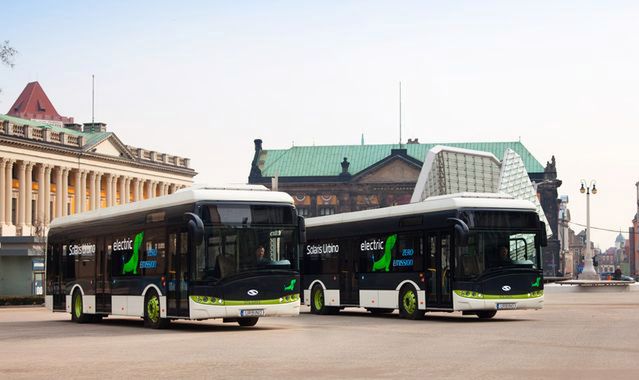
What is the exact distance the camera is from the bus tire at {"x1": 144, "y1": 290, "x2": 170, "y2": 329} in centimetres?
2920

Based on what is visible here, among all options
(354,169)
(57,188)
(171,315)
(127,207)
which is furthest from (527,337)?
(354,169)

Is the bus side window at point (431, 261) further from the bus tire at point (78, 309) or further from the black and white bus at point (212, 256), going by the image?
the bus tire at point (78, 309)

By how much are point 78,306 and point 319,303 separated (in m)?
8.03

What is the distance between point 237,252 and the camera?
2753cm

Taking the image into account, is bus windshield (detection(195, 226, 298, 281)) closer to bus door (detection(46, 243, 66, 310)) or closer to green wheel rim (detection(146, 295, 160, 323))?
green wheel rim (detection(146, 295, 160, 323))

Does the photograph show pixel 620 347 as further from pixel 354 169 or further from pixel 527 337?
pixel 354 169

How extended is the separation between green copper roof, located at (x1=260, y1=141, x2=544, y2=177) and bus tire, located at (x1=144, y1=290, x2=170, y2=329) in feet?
475

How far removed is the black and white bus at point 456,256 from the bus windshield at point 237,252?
501 cm

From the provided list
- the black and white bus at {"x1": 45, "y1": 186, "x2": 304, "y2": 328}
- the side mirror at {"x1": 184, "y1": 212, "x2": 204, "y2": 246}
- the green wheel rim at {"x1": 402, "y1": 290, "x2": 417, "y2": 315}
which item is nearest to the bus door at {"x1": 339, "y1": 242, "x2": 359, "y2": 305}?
the green wheel rim at {"x1": 402, "y1": 290, "x2": 417, "y2": 315}

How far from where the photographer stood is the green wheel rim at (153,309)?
96.0ft

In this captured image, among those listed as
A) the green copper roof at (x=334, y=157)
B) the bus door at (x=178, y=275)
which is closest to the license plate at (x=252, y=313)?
the bus door at (x=178, y=275)

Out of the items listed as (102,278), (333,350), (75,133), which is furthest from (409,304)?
(75,133)

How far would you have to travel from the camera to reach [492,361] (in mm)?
18125

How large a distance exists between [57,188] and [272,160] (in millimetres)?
64014
